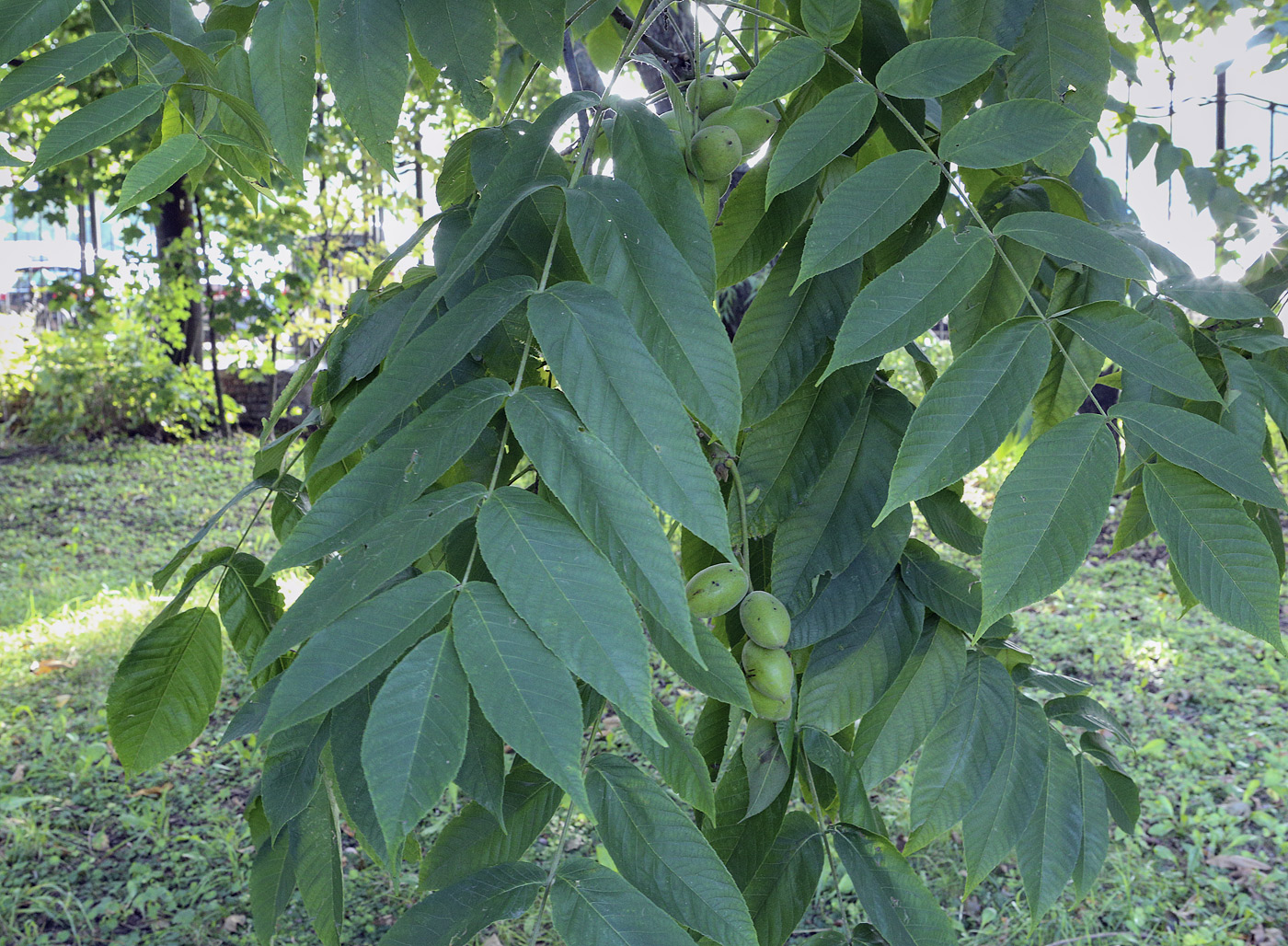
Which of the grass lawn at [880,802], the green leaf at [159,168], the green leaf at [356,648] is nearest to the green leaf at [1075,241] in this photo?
the green leaf at [356,648]

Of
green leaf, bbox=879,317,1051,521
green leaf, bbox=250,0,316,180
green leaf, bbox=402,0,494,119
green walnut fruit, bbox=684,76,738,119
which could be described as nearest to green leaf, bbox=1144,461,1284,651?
green leaf, bbox=879,317,1051,521

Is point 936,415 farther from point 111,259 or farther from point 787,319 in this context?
point 111,259

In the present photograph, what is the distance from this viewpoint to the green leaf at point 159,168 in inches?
35.7

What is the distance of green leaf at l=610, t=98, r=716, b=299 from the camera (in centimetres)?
81

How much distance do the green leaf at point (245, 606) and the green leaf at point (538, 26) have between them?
Answer: 670 mm

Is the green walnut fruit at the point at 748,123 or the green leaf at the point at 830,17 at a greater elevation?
the green leaf at the point at 830,17

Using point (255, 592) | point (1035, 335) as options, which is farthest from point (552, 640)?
point (255, 592)

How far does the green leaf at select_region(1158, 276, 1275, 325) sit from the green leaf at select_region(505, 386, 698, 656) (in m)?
0.80

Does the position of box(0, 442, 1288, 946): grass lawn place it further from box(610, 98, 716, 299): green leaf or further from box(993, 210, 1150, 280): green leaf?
box(610, 98, 716, 299): green leaf

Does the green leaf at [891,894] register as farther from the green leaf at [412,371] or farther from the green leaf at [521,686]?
the green leaf at [412,371]

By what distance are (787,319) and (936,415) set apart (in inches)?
10.3

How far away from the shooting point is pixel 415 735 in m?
0.57

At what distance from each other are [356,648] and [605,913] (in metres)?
0.26

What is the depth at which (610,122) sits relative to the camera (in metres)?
0.93
